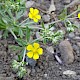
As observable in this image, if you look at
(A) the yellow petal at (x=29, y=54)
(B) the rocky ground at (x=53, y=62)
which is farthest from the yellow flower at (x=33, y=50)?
(B) the rocky ground at (x=53, y=62)

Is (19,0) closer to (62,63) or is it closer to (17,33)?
(17,33)

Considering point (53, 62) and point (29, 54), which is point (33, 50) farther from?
point (53, 62)

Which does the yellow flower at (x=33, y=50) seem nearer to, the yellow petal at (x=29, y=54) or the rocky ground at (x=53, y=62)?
the yellow petal at (x=29, y=54)

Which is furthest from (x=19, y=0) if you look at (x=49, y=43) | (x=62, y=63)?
(x=62, y=63)

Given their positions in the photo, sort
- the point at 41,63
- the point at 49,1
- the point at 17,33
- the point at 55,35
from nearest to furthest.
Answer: the point at 55,35
the point at 41,63
the point at 17,33
the point at 49,1

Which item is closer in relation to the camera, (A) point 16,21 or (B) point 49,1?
(A) point 16,21

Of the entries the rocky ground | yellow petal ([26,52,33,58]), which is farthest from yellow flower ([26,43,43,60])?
the rocky ground

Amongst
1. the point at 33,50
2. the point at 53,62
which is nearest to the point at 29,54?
the point at 33,50

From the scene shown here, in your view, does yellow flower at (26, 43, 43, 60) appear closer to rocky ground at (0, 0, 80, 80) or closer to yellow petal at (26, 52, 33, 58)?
yellow petal at (26, 52, 33, 58)
